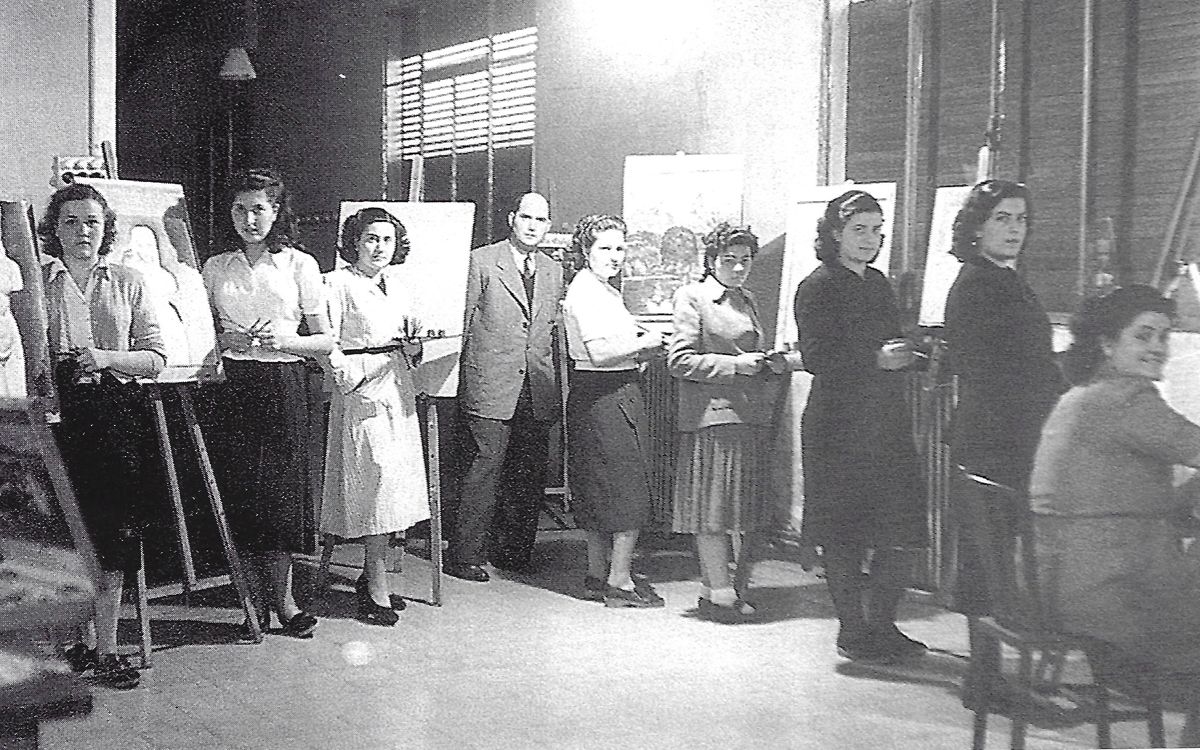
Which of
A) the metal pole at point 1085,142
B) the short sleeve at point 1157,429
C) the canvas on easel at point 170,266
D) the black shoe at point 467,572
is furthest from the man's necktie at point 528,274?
the short sleeve at point 1157,429

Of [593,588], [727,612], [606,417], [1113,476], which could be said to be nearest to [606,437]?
[606,417]

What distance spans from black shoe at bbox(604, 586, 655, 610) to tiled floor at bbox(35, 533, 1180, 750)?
29 millimetres

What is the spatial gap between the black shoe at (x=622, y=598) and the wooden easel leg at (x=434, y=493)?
0.37m

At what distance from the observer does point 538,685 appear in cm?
244

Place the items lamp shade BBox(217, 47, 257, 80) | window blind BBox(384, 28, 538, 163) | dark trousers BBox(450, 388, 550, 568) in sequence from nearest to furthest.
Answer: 1. lamp shade BBox(217, 47, 257, 80)
2. window blind BBox(384, 28, 538, 163)
3. dark trousers BBox(450, 388, 550, 568)

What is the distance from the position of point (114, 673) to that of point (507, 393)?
3.88ft

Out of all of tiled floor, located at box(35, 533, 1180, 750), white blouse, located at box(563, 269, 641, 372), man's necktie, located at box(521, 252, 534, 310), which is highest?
man's necktie, located at box(521, 252, 534, 310)

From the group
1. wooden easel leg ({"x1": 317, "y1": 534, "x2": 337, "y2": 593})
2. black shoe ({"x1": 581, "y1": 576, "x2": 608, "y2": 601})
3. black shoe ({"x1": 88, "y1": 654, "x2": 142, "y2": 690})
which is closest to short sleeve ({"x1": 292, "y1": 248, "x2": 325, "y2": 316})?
wooden easel leg ({"x1": 317, "y1": 534, "x2": 337, "y2": 593})

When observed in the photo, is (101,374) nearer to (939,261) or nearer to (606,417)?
(606,417)

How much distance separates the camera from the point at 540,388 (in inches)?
123

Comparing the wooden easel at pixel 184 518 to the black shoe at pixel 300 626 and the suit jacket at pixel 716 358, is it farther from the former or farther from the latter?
the suit jacket at pixel 716 358

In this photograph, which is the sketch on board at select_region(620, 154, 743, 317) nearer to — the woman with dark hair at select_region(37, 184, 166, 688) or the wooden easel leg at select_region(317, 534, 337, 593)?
the wooden easel leg at select_region(317, 534, 337, 593)

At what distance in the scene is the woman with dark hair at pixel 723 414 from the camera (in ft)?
8.35

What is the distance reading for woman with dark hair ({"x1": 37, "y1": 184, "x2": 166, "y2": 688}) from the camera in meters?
2.13
